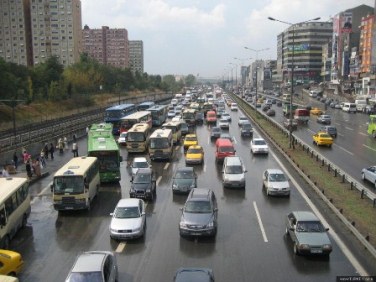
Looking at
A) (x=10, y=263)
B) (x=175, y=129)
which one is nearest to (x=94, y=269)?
(x=10, y=263)

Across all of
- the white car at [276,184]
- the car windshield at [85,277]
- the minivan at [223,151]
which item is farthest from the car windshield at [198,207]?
the minivan at [223,151]

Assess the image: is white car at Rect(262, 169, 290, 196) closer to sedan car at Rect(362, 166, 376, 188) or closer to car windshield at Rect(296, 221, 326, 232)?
sedan car at Rect(362, 166, 376, 188)

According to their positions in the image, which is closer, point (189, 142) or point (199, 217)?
point (199, 217)

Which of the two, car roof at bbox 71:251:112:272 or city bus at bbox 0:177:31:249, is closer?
car roof at bbox 71:251:112:272

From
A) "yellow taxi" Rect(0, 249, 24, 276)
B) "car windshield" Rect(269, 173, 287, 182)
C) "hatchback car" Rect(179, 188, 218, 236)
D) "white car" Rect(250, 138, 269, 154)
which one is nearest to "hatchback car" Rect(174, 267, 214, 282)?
"hatchback car" Rect(179, 188, 218, 236)

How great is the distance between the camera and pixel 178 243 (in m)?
20.0

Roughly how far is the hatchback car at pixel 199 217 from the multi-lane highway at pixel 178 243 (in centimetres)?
49

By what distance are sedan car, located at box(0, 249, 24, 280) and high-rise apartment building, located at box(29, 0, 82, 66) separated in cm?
14617

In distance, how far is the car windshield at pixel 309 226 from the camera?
18.5m

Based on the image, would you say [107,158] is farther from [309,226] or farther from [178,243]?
[309,226]

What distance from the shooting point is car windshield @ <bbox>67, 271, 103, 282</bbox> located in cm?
1409

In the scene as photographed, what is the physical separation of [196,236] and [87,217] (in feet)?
23.1

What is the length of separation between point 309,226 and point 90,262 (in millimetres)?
9133

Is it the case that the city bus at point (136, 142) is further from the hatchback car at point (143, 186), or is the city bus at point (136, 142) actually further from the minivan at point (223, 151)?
the hatchback car at point (143, 186)
